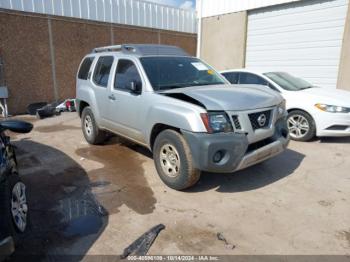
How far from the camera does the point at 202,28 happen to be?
13.4 metres

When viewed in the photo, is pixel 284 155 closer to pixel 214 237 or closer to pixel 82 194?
pixel 214 237

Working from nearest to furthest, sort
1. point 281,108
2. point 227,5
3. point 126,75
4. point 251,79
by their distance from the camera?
point 281,108, point 126,75, point 251,79, point 227,5

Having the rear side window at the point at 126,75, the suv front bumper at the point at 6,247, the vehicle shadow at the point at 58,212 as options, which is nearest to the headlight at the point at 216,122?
the rear side window at the point at 126,75

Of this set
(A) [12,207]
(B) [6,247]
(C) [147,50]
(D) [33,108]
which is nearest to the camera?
(B) [6,247]

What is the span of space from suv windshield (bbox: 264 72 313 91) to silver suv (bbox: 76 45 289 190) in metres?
2.44

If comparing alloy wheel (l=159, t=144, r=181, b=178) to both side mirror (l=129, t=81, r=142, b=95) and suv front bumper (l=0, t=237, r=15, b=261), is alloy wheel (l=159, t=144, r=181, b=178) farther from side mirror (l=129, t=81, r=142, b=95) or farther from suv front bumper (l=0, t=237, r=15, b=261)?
suv front bumper (l=0, t=237, r=15, b=261)

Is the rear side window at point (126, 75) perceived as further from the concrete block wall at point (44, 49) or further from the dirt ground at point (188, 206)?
the concrete block wall at point (44, 49)

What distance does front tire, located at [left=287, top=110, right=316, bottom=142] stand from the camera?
6.11 metres

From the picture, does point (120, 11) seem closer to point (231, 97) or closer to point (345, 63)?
point (345, 63)

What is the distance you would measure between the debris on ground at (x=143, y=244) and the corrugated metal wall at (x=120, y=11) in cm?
1036

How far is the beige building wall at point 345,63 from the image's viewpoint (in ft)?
29.4

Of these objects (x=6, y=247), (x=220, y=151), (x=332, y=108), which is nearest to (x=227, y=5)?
(x=332, y=108)

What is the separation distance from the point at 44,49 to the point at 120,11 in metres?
3.75

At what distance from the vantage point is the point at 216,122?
3.49 metres
